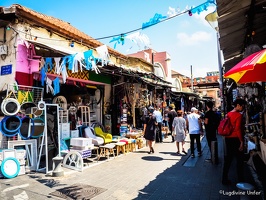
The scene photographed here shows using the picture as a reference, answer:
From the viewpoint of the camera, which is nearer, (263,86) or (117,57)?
(263,86)

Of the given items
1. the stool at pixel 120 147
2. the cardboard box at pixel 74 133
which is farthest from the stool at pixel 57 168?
the stool at pixel 120 147

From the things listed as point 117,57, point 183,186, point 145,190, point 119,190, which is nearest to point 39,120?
point 119,190

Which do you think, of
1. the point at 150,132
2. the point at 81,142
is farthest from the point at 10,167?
the point at 150,132

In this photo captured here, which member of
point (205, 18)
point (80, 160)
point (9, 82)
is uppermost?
point (205, 18)

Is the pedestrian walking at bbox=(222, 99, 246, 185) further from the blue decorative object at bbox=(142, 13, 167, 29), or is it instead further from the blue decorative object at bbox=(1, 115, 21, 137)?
the blue decorative object at bbox=(1, 115, 21, 137)

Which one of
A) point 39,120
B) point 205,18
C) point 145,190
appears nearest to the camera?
point 145,190

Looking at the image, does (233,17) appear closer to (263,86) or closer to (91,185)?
(263,86)

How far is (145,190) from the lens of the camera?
15.8ft

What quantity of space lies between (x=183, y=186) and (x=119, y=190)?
5.26 ft

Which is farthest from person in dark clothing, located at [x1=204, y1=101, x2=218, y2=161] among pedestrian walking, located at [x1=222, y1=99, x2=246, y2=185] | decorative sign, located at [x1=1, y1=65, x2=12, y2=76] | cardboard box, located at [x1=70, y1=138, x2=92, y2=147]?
decorative sign, located at [x1=1, y1=65, x2=12, y2=76]

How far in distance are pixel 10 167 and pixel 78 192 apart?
2599 millimetres

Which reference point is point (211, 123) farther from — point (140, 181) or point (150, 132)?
point (140, 181)

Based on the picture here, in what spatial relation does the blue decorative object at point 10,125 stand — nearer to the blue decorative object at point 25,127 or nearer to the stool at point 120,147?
the blue decorative object at point 25,127

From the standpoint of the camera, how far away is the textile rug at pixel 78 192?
4.51 metres
